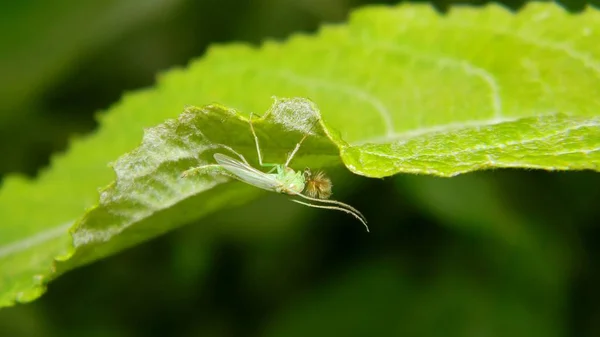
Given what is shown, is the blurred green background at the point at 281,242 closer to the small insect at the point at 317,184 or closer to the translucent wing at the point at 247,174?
the small insect at the point at 317,184

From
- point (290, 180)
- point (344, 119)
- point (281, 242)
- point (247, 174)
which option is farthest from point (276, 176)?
point (281, 242)

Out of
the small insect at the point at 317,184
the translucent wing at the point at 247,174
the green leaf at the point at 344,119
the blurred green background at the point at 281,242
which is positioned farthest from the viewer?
the blurred green background at the point at 281,242

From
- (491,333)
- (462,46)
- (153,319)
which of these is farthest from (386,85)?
(153,319)

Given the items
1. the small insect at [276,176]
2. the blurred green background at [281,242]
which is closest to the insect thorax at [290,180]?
the small insect at [276,176]

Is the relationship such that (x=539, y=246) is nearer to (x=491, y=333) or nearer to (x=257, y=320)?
(x=491, y=333)

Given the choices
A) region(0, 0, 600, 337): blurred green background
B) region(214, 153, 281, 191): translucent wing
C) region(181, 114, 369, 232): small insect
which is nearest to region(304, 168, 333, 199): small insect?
region(181, 114, 369, 232): small insect
